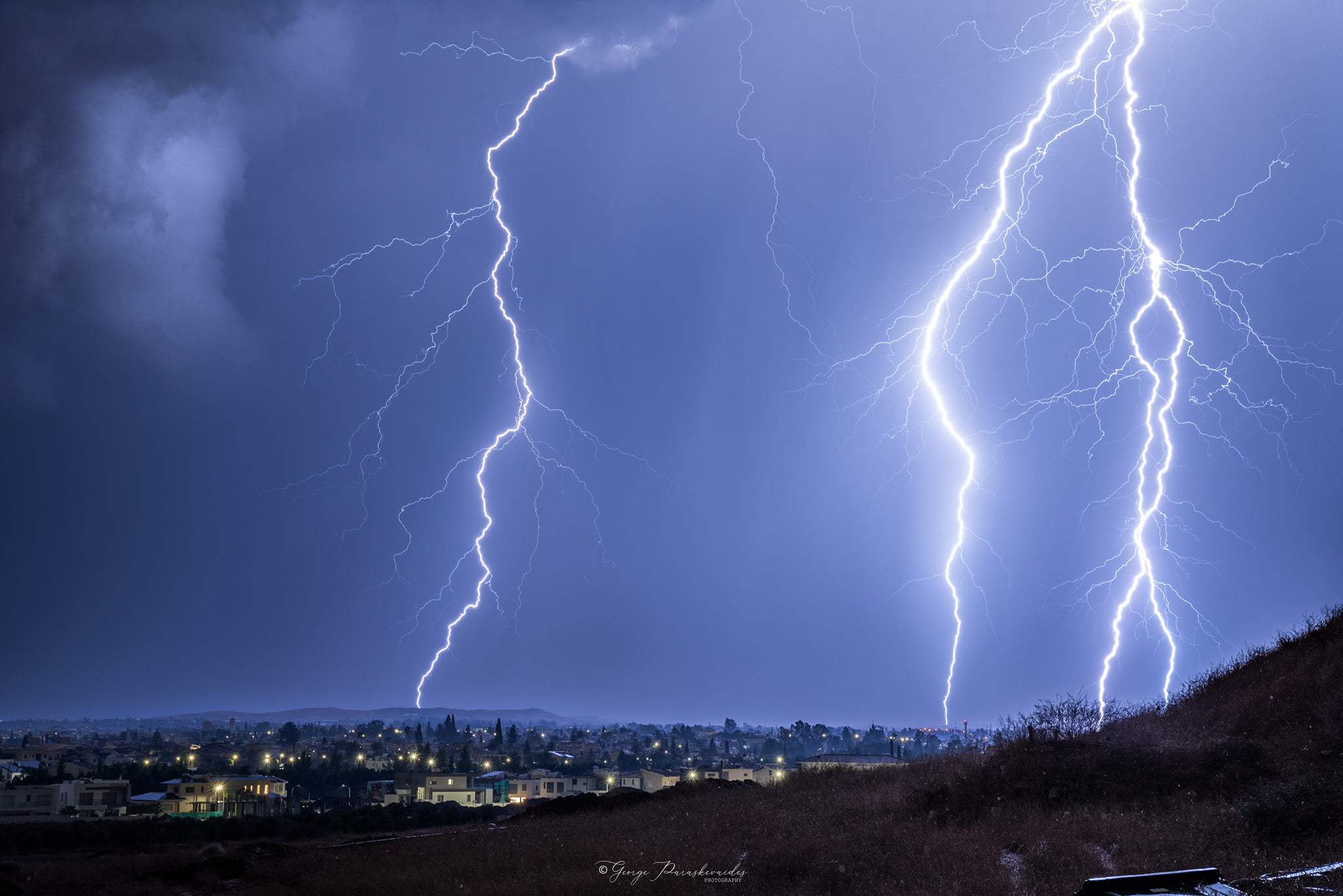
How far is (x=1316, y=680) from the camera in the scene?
995 cm

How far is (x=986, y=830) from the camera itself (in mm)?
8281

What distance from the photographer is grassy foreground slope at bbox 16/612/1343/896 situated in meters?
6.68

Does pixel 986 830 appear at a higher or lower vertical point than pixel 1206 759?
lower

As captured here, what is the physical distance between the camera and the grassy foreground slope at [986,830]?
6.68 metres

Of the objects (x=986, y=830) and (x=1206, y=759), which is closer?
(x=986, y=830)

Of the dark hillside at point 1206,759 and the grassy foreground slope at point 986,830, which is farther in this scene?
the dark hillside at point 1206,759

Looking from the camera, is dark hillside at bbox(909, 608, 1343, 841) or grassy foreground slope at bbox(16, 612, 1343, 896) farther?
dark hillside at bbox(909, 608, 1343, 841)

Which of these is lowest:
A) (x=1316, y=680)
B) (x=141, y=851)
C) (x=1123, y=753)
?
(x=141, y=851)

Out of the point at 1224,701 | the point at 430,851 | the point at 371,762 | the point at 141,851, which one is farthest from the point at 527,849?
the point at 371,762

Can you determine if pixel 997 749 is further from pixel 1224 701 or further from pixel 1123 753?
pixel 1224 701

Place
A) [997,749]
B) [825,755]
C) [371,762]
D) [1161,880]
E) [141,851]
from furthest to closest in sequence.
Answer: [371,762] → [825,755] → [141,851] → [997,749] → [1161,880]

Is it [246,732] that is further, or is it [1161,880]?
[246,732]

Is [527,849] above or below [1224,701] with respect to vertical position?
below

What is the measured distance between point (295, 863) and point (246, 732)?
5059 inches
